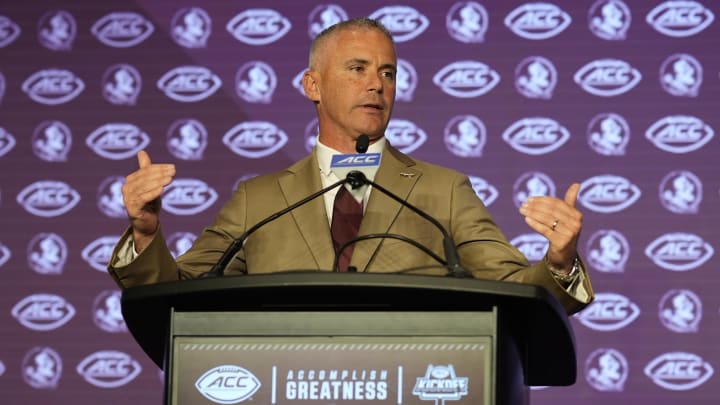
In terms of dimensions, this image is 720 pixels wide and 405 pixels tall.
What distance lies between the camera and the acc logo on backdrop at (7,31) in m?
4.27

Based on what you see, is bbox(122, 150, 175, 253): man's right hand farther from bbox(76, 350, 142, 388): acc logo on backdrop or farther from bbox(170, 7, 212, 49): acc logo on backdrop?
bbox(170, 7, 212, 49): acc logo on backdrop

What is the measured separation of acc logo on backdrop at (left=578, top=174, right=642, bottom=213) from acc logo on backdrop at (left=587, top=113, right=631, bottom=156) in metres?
0.10

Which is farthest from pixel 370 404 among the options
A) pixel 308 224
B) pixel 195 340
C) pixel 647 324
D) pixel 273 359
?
pixel 647 324

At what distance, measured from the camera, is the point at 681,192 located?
3809 mm

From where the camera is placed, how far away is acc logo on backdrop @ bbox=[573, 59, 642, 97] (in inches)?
153

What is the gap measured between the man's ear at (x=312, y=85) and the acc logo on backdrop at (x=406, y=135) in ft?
3.24

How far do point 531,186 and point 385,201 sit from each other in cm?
148

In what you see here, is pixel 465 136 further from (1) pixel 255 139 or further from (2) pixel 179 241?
(2) pixel 179 241

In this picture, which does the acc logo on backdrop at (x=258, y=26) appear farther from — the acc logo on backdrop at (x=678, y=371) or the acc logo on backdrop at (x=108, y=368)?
the acc logo on backdrop at (x=678, y=371)

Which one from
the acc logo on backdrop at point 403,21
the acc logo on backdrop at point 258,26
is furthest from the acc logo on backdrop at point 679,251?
the acc logo on backdrop at point 258,26

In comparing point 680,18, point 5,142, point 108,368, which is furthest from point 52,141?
point 680,18

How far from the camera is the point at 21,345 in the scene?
4.03m

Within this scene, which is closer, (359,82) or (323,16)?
(359,82)

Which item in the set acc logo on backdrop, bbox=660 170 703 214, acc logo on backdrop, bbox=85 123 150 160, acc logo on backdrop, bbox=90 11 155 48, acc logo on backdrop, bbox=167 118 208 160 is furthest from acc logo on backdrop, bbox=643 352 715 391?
acc logo on backdrop, bbox=90 11 155 48
